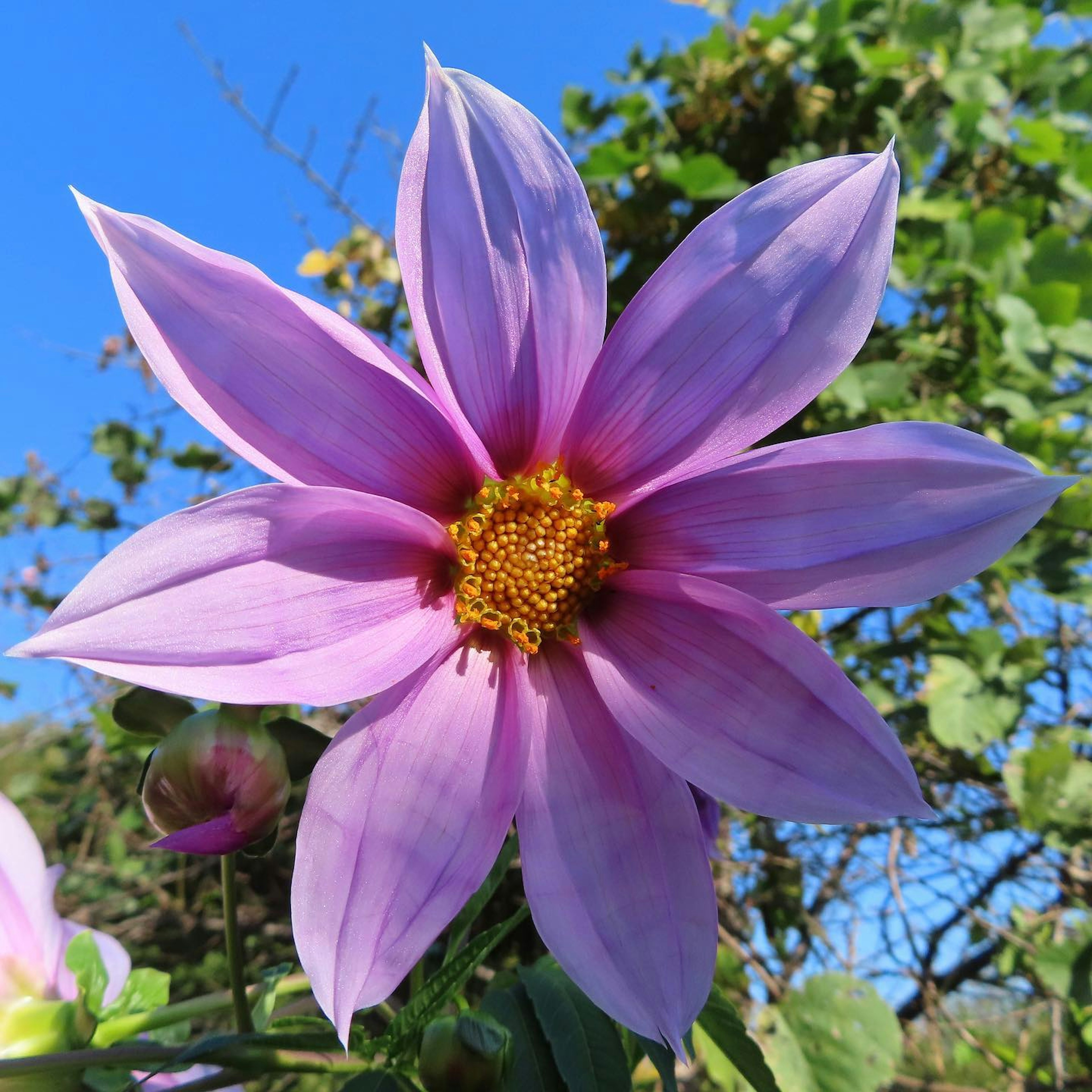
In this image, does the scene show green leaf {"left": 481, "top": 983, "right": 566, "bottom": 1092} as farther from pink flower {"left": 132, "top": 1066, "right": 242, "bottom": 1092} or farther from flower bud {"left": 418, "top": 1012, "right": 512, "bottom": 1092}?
pink flower {"left": 132, "top": 1066, "right": 242, "bottom": 1092}

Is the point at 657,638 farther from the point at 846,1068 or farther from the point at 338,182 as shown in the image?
the point at 338,182

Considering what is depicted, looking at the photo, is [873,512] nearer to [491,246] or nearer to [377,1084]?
[491,246]

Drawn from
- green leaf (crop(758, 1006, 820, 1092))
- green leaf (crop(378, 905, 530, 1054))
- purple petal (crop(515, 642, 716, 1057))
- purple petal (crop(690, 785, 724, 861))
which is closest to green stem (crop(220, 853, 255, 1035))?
green leaf (crop(378, 905, 530, 1054))

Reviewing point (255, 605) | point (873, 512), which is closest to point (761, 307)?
point (873, 512)

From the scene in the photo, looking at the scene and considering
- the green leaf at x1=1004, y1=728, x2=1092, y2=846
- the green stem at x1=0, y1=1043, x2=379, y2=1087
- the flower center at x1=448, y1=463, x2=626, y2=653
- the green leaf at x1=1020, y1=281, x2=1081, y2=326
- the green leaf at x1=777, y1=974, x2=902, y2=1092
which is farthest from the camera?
the green leaf at x1=1020, y1=281, x2=1081, y2=326

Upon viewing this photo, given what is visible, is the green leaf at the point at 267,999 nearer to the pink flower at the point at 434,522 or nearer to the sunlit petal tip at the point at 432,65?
the pink flower at the point at 434,522

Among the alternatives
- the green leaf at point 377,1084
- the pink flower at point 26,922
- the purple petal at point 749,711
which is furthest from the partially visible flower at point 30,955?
the purple petal at point 749,711

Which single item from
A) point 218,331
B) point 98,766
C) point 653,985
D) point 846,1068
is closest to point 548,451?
point 218,331
